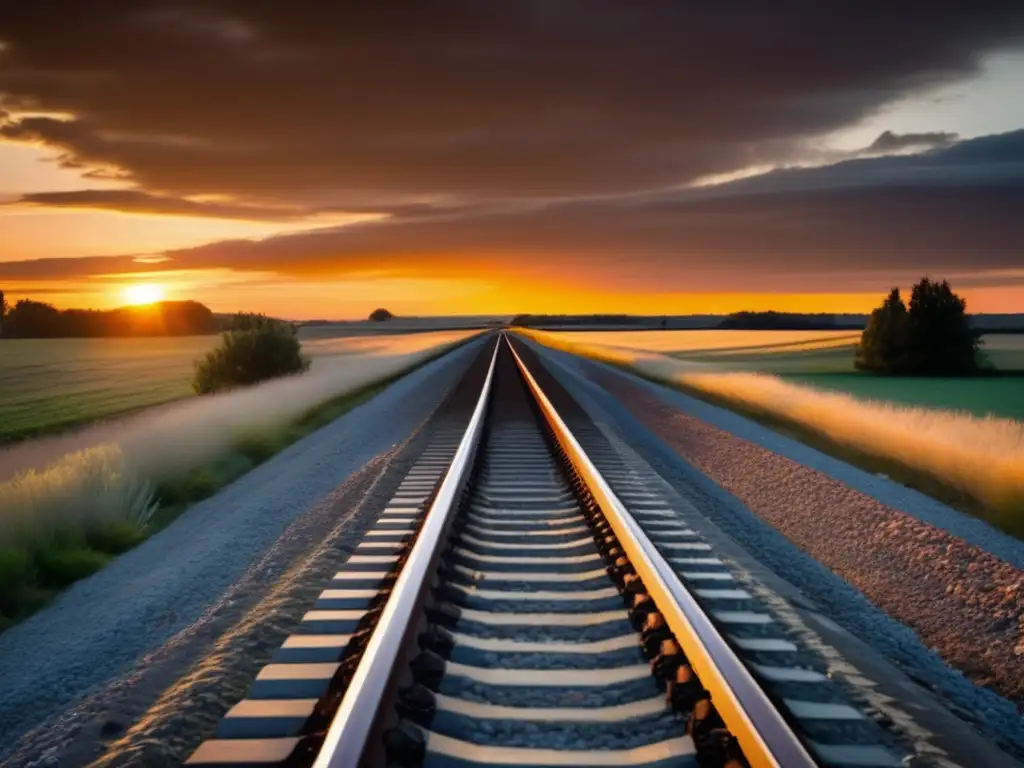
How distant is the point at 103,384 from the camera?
107 ft

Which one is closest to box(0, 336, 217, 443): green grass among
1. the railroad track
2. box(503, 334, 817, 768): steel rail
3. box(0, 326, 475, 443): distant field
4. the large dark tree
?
box(0, 326, 475, 443): distant field

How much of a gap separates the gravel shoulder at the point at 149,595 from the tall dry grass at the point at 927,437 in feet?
23.3

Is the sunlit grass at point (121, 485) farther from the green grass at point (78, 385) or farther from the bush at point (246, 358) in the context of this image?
the bush at point (246, 358)

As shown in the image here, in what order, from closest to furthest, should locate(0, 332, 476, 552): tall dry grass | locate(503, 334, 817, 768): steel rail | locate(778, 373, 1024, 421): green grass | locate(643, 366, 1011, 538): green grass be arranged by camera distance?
locate(503, 334, 817, 768): steel rail → locate(0, 332, 476, 552): tall dry grass → locate(643, 366, 1011, 538): green grass → locate(778, 373, 1024, 421): green grass

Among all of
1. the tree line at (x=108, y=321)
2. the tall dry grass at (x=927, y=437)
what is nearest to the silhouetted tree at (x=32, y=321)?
the tree line at (x=108, y=321)

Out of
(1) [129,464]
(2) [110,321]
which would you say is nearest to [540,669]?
(1) [129,464]

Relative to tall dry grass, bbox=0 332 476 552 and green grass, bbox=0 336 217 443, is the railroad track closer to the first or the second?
tall dry grass, bbox=0 332 476 552

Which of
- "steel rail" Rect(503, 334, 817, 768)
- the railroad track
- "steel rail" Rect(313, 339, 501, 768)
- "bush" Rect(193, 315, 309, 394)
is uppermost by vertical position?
"bush" Rect(193, 315, 309, 394)

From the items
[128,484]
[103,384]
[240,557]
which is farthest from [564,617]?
[103,384]

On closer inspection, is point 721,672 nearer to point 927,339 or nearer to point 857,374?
point 857,374

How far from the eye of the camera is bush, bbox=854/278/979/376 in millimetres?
39188

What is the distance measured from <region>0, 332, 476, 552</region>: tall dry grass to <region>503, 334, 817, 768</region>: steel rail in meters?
5.15

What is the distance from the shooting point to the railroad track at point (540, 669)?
10.6ft

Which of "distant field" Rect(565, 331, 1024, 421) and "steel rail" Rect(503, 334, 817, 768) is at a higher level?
"steel rail" Rect(503, 334, 817, 768)
